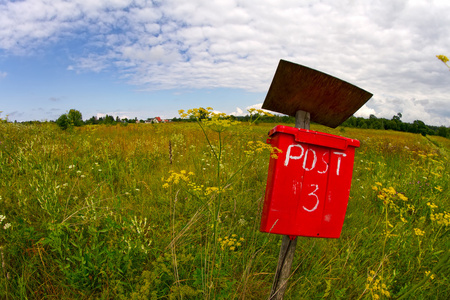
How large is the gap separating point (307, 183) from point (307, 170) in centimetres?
8

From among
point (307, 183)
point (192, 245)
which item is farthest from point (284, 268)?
point (192, 245)

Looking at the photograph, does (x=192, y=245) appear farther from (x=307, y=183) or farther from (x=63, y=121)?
(x=63, y=121)

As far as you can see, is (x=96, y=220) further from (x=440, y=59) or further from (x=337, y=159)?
(x=440, y=59)

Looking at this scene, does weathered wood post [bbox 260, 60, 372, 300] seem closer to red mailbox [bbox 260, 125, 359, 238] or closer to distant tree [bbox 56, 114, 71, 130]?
red mailbox [bbox 260, 125, 359, 238]

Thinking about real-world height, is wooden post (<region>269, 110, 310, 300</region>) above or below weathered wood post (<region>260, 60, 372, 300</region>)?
below

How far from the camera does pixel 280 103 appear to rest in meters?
1.61

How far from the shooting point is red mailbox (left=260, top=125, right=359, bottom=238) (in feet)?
4.23

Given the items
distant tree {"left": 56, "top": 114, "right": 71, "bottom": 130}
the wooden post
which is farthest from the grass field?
distant tree {"left": 56, "top": 114, "right": 71, "bottom": 130}

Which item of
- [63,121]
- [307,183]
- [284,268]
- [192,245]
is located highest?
[63,121]

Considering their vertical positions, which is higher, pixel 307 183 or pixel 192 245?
pixel 307 183

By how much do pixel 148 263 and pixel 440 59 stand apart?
227 cm

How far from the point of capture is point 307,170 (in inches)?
51.9

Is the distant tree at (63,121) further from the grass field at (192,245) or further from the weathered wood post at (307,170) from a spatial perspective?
the weathered wood post at (307,170)

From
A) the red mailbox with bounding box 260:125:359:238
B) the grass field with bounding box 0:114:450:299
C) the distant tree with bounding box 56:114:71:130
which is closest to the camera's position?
the red mailbox with bounding box 260:125:359:238
